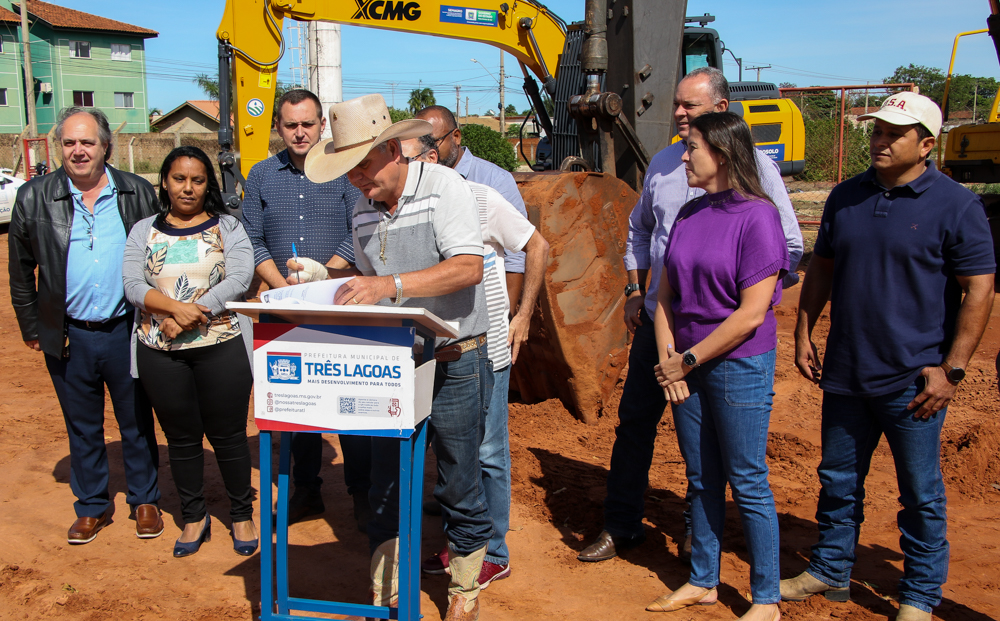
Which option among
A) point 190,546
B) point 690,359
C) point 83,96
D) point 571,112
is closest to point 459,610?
point 690,359

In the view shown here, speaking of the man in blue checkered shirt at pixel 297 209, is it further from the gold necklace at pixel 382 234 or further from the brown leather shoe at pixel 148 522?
the gold necklace at pixel 382 234

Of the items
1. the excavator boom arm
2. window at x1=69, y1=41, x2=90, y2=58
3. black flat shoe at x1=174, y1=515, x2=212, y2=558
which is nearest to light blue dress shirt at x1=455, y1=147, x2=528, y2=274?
black flat shoe at x1=174, y1=515, x2=212, y2=558

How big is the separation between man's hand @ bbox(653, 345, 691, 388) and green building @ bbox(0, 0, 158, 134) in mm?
46562

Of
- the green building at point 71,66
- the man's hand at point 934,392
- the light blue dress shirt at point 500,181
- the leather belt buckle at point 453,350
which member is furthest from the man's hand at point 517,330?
the green building at point 71,66

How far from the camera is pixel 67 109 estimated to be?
3777mm

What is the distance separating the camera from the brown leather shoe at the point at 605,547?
3.62 m

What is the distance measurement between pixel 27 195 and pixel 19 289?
1.56 ft

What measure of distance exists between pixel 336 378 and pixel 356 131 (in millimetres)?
833

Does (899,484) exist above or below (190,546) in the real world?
above

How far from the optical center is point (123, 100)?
46375mm

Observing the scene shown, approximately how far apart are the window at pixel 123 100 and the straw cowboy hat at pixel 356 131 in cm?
4965

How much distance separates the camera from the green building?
41.5m

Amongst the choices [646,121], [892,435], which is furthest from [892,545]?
[646,121]

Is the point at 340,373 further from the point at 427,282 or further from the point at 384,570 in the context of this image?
the point at 384,570
